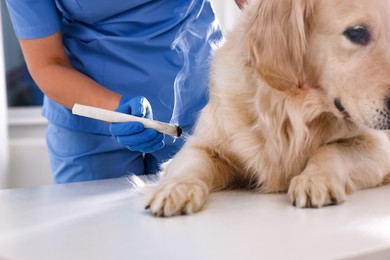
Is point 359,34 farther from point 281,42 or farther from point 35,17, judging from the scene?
point 35,17

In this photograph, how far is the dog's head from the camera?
1018mm

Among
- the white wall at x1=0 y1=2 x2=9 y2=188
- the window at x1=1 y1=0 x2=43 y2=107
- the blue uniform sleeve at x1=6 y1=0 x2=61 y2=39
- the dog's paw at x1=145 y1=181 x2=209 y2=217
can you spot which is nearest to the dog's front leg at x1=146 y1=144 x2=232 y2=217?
the dog's paw at x1=145 y1=181 x2=209 y2=217

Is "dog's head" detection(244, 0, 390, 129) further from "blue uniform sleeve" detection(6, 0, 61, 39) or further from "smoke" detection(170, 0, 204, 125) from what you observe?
"blue uniform sleeve" detection(6, 0, 61, 39)

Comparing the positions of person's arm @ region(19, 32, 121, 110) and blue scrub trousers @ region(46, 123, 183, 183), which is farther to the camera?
blue scrub trousers @ region(46, 123, 183, 183)

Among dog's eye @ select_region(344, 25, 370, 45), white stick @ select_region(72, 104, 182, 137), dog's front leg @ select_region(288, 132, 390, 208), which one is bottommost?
white stick @ select_region(72, 104, 182, 137)

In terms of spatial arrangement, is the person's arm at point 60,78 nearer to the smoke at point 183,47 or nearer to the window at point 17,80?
the smoke at point 183,47

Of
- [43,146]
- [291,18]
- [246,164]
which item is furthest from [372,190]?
[43,146]

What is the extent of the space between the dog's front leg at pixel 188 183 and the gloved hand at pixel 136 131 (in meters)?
0.10

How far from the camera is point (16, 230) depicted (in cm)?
89

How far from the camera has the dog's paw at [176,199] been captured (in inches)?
36.8

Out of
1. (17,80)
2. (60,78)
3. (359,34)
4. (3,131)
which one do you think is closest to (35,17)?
(60,78)

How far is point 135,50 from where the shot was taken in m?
1.62

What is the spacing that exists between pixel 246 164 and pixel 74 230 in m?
0.42

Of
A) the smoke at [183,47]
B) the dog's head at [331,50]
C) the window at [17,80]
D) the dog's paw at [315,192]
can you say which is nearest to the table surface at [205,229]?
the dog's paw at [315,192]
